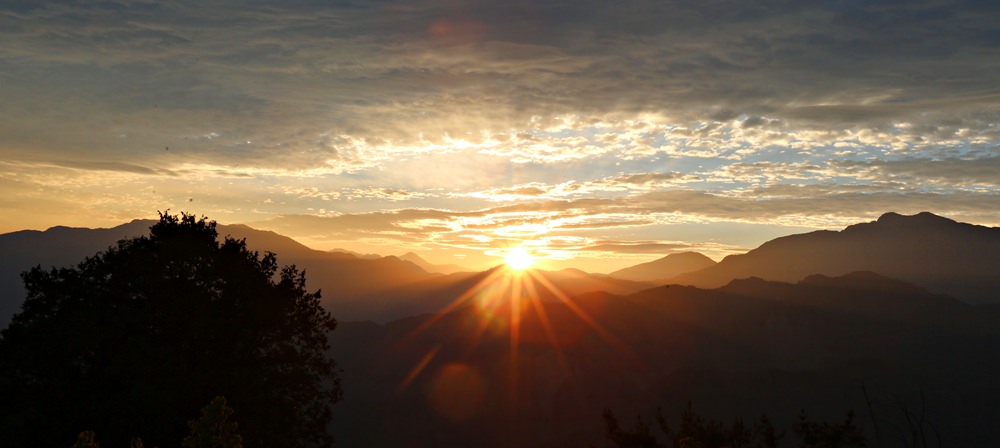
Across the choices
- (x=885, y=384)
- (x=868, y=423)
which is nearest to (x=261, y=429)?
(x=868, y=423)

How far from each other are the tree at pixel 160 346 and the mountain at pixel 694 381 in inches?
3831

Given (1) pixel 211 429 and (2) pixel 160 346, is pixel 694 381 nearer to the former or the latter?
(2) pixel 160 346

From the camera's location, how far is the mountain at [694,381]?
126 metres

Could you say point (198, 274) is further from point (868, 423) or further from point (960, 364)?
point (960, 364)

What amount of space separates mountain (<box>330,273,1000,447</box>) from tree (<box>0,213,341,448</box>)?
97.3m

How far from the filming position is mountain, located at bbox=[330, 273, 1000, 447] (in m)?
126

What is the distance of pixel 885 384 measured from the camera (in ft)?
439

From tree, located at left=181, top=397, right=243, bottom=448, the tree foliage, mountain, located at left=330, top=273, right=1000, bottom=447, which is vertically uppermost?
tree, located at left=181, top=397, right=243, bottom=448

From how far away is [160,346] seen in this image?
2617 cm

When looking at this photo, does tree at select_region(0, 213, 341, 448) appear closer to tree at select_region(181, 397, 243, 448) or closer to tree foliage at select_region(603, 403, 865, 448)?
tree foliage at select_region(603, 403, 865, 448)

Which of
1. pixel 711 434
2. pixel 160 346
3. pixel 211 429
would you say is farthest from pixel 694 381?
pixel 211 429

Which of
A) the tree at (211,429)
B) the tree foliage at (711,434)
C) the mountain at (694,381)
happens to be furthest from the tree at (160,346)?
the mountain at (694,381)

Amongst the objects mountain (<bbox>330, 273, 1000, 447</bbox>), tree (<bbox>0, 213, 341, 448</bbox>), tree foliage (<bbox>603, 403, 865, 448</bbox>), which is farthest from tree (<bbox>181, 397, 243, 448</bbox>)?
mountain (<bbox>330, 273, 1000, 447</bbox>)

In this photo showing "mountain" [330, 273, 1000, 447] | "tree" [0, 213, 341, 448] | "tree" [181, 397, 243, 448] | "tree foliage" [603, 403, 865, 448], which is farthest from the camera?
"mountain" [330, 273, 1000, 447]
